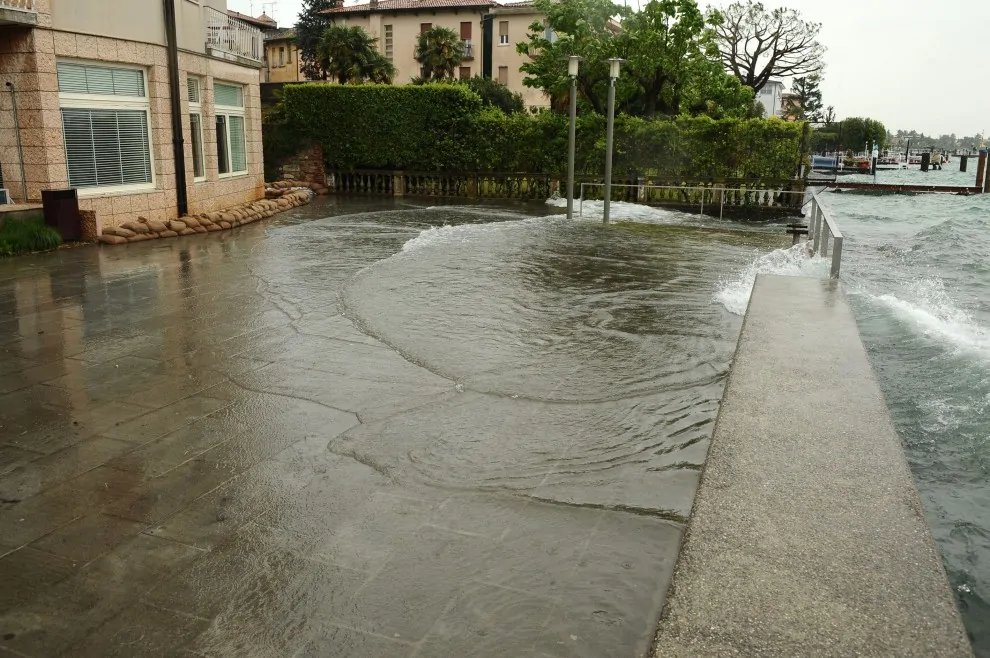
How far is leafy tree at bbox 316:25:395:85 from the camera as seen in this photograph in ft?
131

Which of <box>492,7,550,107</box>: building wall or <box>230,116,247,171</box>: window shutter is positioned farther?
<box>492,7,550,107</box>: building wall

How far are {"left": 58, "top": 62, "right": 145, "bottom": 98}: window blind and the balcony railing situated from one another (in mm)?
3006

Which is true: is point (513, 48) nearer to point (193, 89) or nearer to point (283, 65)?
point (283, 65)

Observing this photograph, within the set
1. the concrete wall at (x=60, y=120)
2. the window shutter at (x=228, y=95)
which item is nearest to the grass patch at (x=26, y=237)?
the concrete wall at (x=60, y=120)

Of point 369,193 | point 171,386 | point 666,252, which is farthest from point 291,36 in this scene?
point 171,386

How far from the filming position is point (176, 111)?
17156 millimetres

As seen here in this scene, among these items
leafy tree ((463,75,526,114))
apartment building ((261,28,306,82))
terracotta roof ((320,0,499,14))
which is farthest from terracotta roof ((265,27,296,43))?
leafy tree ((463,75,526,114))

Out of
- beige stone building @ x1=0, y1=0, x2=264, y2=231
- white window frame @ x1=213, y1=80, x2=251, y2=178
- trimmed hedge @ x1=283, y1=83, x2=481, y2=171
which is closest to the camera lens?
beige stone building @ x1=0, y1=0, x2=264, y2=231

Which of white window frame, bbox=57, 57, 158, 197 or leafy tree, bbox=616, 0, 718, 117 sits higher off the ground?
leafy tree, bbox=616, 0, 718, 117

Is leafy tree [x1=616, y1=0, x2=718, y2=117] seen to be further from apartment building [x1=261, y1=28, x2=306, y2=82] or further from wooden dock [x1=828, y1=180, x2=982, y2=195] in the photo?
apartment building [x1=261, y1=28, x2=306, y2=82]

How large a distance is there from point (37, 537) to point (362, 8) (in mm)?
58119

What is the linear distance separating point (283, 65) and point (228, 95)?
49666 mm

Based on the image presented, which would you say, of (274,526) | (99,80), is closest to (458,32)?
(99,80)

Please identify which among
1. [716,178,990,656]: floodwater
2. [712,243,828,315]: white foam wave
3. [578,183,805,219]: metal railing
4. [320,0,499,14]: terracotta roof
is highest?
[320,0,499,14]: terracotta roof
